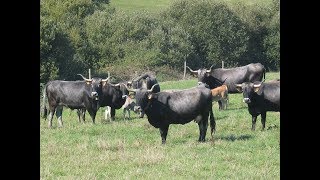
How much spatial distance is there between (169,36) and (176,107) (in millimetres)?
40286

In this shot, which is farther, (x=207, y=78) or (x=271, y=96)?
(x=207, y=78)

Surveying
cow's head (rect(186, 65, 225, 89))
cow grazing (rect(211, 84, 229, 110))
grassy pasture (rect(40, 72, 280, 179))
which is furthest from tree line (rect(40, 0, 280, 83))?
grassy pasture (rect(40, 72, 280, 179))

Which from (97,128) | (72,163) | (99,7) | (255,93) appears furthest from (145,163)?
(99,7)

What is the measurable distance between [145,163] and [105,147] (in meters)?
2.15

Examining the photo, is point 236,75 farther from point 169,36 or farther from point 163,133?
point 169,36

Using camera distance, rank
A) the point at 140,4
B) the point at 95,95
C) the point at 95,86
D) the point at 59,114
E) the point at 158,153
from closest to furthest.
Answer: the point at 158,153 < the point at 59,114 < the point at 95,95 < the point at 95,86 < the point at 140,4

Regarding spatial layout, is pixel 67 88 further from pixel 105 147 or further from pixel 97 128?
pixel 105 147

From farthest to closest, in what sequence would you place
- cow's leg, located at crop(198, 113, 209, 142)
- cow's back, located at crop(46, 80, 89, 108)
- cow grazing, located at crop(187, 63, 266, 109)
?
cow grazing, located at crop(187, 63, 266, 109) → cow's back, located at crop(46, 80, 89, 108) → cow's leg, located at crop(198, 113, 209, 142)

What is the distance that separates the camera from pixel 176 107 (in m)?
14.6

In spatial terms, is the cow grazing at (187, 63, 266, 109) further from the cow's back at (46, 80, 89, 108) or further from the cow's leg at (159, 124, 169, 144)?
the cow's leg at (159, 124, 169, 144)

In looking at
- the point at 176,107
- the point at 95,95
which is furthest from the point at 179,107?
the point at 95,95

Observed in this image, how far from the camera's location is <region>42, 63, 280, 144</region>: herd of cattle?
1456cm
